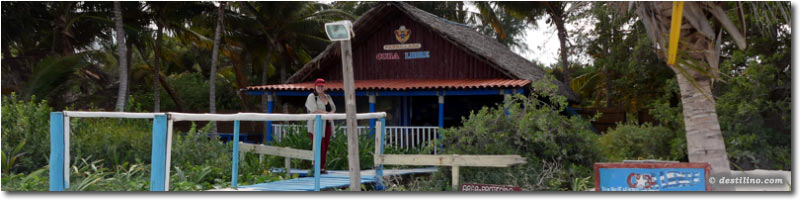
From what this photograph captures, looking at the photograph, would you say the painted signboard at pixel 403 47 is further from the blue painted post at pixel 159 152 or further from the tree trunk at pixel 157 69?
the blue painted post at pixel 159 152

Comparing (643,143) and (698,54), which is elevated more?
(698,54)

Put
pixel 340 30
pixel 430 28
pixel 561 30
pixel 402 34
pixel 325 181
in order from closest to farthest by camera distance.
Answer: pixel 340 30, pixel 325 181, pixel 430 28, pixel 402 34, pixel 561 30

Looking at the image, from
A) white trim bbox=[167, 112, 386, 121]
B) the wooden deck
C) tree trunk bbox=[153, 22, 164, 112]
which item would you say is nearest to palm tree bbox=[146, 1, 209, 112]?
tree trunk bbox=[153, 22, 164, 112]

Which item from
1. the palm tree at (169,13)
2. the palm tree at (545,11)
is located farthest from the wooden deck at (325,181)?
the palm tree at (169,13)

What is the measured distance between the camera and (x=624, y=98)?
41.8 ft

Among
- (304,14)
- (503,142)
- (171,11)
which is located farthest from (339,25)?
(304,14)

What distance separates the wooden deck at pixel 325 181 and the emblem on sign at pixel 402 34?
14.9 ft

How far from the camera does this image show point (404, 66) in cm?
1377

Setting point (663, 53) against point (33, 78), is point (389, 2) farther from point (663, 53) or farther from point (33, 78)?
point (663, 53)

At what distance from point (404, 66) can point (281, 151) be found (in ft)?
17.4

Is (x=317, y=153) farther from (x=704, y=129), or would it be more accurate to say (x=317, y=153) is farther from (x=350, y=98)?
(x=704, y=129)

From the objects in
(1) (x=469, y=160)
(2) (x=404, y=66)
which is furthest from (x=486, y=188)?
(2) (x=404, y=66)

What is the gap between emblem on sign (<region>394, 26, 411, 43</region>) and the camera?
1372cm

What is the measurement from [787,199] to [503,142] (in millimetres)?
2754
